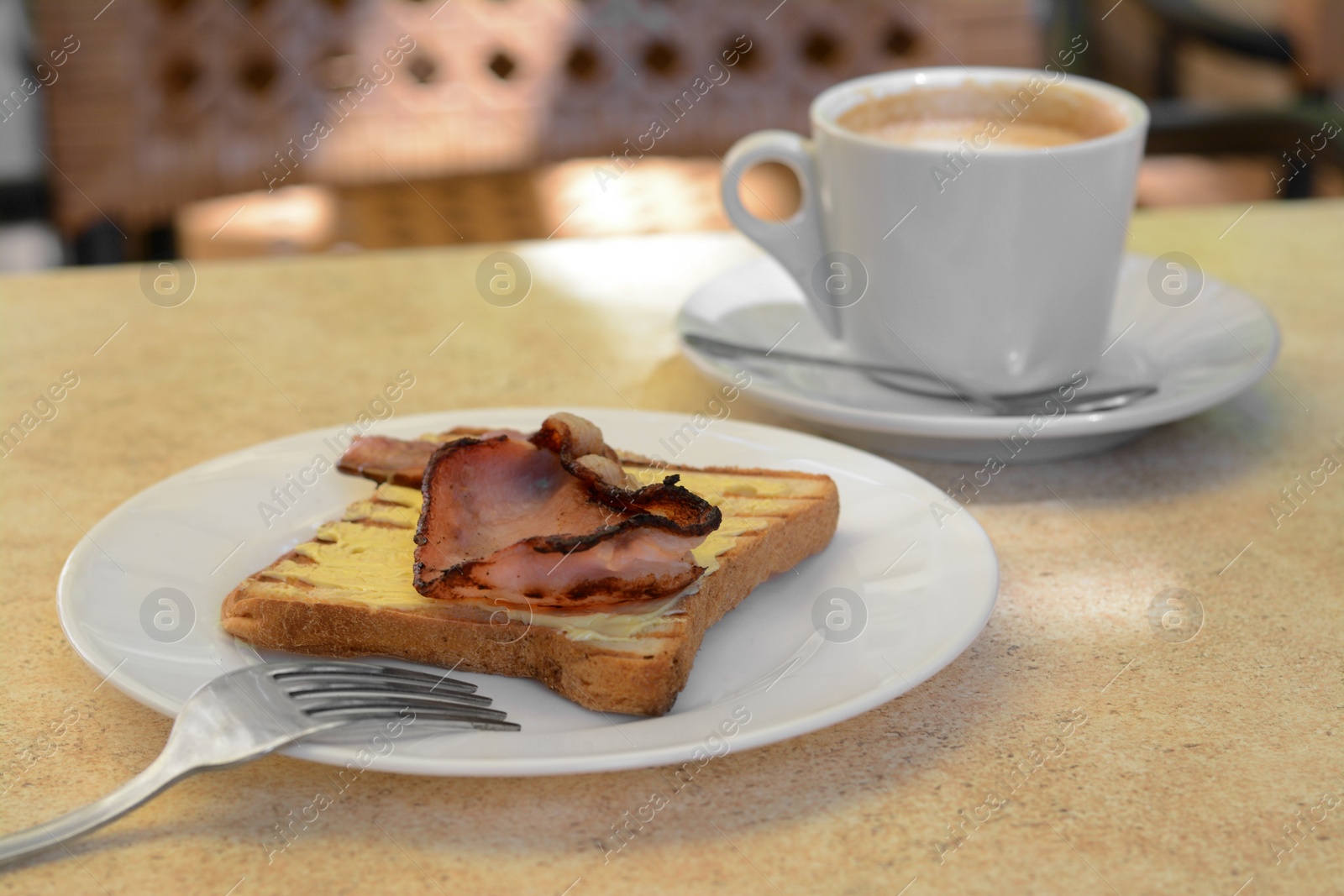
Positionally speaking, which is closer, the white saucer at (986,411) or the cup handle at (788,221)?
A: the white saucer at (986,411)

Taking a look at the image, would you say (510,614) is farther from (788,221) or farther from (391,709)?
(788,221)

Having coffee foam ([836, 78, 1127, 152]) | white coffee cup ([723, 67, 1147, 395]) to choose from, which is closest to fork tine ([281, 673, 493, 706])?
white coffee cup ([723, 67, 1147, 395])

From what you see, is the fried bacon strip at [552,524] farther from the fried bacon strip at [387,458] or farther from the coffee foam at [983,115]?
the coffee foam at [983,115]

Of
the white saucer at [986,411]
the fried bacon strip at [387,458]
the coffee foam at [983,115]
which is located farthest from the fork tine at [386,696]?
the coffee foam at [983,115]

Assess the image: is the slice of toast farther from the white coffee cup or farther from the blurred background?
the blurred background

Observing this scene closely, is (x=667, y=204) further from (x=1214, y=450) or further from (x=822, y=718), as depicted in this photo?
(x=822, y=718)

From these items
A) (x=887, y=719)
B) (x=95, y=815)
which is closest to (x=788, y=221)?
(x=887, y=719)
